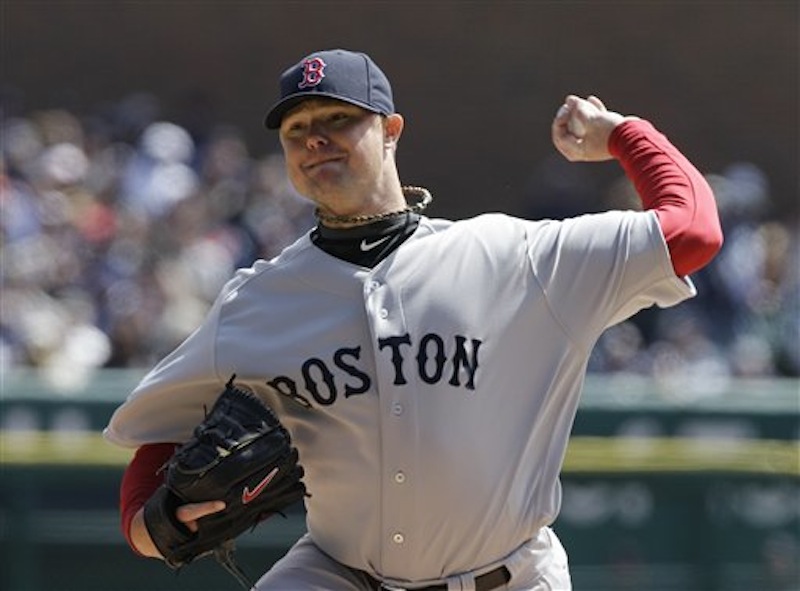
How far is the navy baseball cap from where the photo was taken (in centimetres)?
352

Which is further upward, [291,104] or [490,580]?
[291,104]

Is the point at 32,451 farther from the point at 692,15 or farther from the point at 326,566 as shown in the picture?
the point at 692,15

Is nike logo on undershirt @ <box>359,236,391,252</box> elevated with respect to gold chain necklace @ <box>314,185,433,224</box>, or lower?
lower

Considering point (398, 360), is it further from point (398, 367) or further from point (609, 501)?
point (609, 501)

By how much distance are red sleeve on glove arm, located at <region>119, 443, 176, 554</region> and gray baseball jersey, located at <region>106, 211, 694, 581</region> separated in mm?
175

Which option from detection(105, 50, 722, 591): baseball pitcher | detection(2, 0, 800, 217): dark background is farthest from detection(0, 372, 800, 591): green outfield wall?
detection(2, 0, 800, 217): dark background

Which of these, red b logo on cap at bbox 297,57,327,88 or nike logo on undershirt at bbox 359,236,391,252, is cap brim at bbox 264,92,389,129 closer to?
red b logo on cap at bbox 297,57,327,88

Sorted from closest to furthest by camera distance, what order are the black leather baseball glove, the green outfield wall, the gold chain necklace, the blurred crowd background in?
the black leather baseball glove, the gold chain necklace, the green outfield wall, the blurred crowd background

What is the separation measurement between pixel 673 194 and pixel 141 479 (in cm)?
118

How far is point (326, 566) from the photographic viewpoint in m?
3.62

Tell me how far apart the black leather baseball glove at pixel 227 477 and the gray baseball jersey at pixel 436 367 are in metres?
0.12

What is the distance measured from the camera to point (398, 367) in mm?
3498

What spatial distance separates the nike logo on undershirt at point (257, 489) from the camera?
3422 mm

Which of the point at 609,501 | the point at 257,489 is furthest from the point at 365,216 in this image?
the point at 609,501
